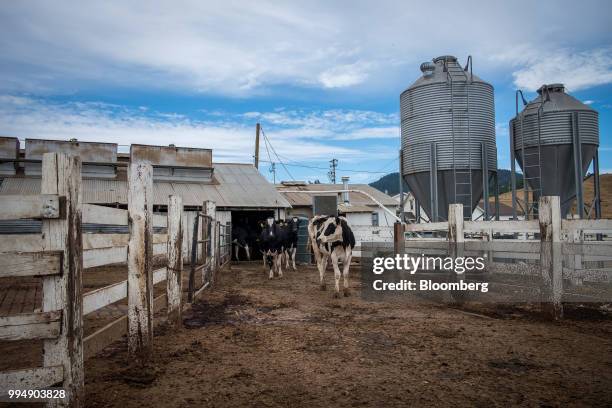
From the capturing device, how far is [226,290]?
428 inches

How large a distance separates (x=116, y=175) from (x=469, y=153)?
1718 centimetres

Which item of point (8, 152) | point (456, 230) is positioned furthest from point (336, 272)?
point (8, 152)

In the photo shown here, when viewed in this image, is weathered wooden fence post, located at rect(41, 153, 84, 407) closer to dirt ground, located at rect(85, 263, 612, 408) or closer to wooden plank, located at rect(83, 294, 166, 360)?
wooden plank, located at rect(83, 294, 166, 360)

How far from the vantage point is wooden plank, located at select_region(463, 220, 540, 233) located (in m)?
7.46

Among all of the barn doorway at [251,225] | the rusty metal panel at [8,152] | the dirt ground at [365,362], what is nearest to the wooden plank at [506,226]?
the dirt ground at [365,362]

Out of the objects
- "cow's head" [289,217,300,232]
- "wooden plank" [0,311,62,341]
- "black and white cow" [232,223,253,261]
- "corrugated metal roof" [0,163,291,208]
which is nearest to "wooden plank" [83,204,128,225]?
"wooden plank" [0,311,62,341]

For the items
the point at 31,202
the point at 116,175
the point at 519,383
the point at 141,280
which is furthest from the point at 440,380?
the point at 116,175

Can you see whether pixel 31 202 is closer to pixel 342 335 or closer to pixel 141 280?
pixel 141 280

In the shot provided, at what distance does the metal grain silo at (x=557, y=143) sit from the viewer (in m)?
14.1

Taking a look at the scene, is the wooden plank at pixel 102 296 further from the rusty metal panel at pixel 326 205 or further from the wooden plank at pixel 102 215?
the rusty metal panel at pixel 326 205

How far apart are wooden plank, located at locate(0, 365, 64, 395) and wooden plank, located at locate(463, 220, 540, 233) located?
22.2 feet

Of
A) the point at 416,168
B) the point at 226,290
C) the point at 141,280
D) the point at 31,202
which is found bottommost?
the point at 226,290

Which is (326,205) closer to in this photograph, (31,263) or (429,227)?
(429,227)

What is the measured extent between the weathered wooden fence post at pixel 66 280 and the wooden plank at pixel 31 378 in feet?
0.16
